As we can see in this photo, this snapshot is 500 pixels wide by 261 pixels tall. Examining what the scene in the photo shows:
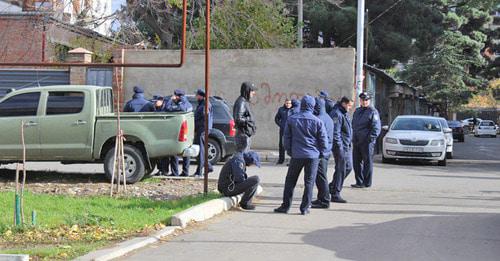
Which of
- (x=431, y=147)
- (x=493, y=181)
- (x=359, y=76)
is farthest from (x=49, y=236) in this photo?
(x=359, y=76)

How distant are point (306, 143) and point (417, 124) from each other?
11678 mm

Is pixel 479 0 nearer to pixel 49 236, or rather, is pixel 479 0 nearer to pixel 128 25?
pixel 128 25

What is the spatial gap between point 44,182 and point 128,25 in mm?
6912

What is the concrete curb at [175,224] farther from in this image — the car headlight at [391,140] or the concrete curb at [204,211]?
the car headlight at [391,140]

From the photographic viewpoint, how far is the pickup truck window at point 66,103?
1298cm

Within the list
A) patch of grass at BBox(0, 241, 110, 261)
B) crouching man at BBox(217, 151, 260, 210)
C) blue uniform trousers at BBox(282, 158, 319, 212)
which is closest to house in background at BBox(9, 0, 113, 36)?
crouching man at BBox(217, 151, 260, 210)

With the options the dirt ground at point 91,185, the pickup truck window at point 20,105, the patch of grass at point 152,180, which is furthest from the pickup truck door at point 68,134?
the patch of grass at point 152,180

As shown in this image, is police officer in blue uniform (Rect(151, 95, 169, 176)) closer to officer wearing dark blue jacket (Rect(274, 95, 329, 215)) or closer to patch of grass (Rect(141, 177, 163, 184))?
patch of grass (Rect(141, 177, 163, 184))

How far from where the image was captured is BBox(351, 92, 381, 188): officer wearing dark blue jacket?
44.6 ft

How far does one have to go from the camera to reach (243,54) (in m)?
23.7

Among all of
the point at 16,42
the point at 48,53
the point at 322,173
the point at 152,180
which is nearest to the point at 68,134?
the point at 152,180

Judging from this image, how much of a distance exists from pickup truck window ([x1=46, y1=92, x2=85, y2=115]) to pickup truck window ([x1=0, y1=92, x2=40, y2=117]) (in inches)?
11.0

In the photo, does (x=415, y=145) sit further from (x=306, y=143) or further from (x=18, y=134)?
(x=18, y=134)

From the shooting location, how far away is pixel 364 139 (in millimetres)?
13617
